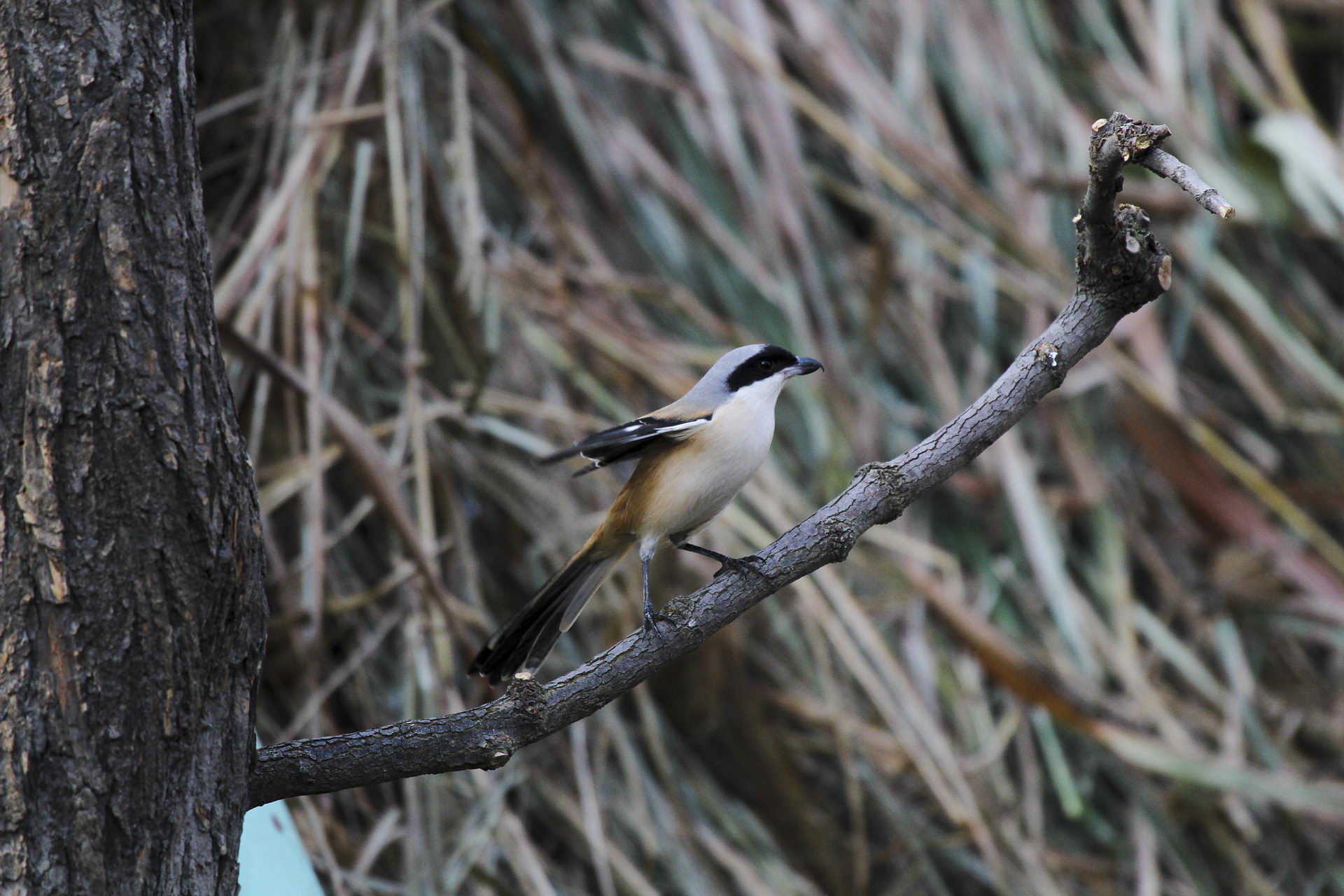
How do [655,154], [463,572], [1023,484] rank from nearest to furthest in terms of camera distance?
1. [463,572]
2. [1023,484]
3. [655,154]

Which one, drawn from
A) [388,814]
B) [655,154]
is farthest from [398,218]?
[388,814]

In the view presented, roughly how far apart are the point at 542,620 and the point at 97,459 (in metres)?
1.18

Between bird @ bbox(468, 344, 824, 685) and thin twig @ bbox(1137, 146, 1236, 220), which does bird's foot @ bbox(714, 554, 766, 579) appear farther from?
thin twig @ bbox(1137, 146, 1236, 220)

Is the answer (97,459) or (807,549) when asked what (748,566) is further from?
(97,459)

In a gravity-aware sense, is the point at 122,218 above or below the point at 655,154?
below

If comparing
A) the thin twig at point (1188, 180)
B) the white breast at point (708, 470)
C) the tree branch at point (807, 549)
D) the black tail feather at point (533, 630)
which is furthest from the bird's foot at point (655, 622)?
the thin twig at point (1188, 180)

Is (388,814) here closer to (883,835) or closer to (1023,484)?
(883,835)

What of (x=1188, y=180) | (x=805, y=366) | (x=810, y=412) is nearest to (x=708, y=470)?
(x=805, y=366)

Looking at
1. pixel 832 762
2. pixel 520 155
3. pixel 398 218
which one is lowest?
pixel 832 762

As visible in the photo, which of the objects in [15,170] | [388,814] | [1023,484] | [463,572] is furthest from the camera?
[1023,484]

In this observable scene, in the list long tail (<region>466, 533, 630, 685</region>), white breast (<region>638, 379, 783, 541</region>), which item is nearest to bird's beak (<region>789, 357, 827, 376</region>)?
white breast (<region>638, 379, 783, 541</region>)

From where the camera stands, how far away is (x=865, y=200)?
15.3 feet

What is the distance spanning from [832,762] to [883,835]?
0.82 feet

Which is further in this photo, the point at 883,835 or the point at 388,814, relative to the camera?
the point at 883,835
